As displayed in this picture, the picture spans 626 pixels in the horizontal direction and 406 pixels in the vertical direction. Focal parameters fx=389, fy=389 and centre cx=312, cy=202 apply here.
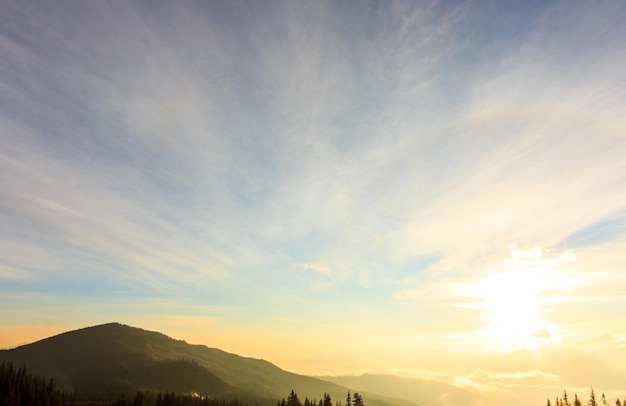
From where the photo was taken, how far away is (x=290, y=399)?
600 feet

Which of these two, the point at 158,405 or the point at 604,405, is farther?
the point at 158,405

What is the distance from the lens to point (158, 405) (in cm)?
19975

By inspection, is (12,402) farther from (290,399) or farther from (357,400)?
(357,400)

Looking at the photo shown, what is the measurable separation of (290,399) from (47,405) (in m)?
127

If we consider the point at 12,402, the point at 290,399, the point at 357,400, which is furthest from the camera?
the point at 12,402

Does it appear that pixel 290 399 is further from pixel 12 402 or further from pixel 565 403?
pixel 12 402

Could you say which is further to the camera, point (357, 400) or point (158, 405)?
point (158, 405)

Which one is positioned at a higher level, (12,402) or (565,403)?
(565,403)

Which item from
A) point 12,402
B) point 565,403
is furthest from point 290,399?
point 12,402

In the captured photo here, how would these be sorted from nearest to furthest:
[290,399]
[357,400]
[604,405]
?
[357,400], [604,405], [290,399]

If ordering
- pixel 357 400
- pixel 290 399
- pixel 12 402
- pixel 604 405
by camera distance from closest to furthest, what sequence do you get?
pixel 357 400 < pixel 604 405 < pixel 290 399 < pixel 12 402

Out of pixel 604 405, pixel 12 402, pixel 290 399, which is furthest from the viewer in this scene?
pixel 12 402

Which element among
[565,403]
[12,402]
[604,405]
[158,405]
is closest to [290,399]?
[158,405]

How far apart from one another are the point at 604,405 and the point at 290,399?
128929mm
